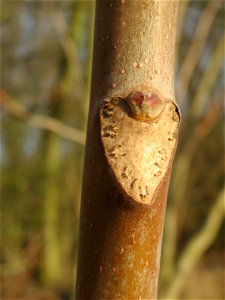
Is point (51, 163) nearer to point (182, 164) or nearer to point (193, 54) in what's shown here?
point (182, 164)

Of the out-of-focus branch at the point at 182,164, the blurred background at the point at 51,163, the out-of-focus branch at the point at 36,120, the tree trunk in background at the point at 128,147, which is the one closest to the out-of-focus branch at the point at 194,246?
the out-of-focus branch at the point at 182,164

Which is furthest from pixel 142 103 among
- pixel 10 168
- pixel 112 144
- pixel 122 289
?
pixel 10 168

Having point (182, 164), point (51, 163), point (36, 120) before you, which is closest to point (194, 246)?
point (182, 164)

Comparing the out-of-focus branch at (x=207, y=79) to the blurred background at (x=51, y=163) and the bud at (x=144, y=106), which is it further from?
the bud at (x=144, y=106)

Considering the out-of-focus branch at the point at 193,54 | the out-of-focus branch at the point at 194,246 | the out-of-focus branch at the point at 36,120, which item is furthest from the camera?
the out-of-focus branch at the point at 193,54

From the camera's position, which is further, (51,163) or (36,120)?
(51,163)

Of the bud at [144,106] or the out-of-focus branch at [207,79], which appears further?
the out-of-focus branch at [207,79]

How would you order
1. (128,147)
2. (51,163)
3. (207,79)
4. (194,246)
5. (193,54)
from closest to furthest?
(128,147) < (194,246) < (193,54) < (207,79) < (51,163)

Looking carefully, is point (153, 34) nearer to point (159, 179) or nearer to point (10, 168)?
point (159, 179)

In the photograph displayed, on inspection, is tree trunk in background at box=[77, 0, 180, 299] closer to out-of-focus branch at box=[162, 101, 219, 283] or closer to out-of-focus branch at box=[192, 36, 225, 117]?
out-of-focus branch at box=[162, 101, 219, 283]
